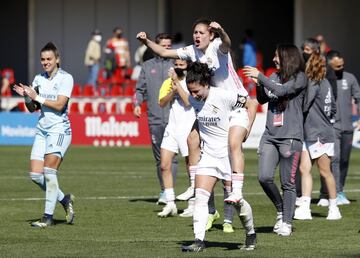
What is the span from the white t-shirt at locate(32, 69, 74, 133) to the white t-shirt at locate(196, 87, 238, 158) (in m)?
2.73

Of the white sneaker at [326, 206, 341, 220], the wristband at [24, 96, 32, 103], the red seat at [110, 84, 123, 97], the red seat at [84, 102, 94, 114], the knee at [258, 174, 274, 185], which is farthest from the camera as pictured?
the red seat at [110, 84, 123, 97]

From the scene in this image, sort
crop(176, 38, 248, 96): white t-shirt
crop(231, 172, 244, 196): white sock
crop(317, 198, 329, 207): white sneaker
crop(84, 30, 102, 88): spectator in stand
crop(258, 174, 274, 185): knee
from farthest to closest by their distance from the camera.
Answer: crop(84, 30, 102, 88): spectator in stand
crop(317, 198, 329, 207): white sneaker
crop(258, 174, 274, 185): knee
crop(176, 38, 248, 96): white t-shirt
crop(231, 172, 244, 196): white sock

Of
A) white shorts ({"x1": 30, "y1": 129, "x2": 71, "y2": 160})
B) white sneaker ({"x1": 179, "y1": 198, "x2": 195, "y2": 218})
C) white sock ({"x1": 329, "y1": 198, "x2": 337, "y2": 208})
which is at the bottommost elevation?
white sneaker ({"x1": 179, "y1": 198, "x2": 195, "y2": 218})

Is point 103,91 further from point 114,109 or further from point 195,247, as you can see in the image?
point 195,247

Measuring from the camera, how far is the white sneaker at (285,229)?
13617 millimetres

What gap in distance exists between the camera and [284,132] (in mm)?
13852

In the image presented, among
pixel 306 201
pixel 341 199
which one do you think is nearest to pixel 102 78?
pixel 341 199

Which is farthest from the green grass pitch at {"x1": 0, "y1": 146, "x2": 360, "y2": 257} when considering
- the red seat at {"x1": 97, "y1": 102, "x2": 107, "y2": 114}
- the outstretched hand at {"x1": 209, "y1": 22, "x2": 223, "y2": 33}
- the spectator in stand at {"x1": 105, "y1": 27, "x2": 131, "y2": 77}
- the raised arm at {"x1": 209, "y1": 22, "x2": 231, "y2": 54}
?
the spectator in stand at {"x1": 105, "y1": 27, "x2": 131, "y2": 77}

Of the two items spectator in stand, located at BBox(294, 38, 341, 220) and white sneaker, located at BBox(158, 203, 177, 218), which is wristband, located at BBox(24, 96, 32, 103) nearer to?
white sneaker, located at BBox(158, 203, 177, 218)

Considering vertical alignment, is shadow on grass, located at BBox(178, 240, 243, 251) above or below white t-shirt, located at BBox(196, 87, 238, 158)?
below

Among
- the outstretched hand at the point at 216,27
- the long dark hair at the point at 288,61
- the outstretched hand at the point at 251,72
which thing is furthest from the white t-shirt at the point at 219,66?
the long dark hair at the point at 288,61

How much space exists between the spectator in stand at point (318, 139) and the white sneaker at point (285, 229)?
1.90m

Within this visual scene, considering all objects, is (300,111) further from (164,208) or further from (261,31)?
(261,31)

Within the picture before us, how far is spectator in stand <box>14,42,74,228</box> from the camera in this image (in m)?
14.6
